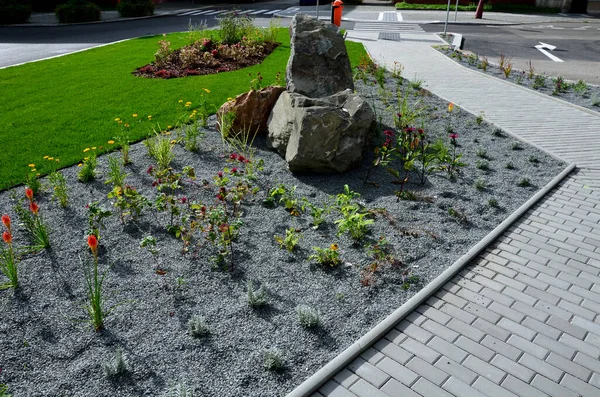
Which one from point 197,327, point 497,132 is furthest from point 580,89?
point 197,327

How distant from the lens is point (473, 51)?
17.9m

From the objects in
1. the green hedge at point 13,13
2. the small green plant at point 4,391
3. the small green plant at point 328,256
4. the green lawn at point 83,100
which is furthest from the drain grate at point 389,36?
the small green plant at point 4,391

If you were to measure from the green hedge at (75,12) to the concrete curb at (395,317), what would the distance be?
2600 cm

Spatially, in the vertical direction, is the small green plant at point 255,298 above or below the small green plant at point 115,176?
below

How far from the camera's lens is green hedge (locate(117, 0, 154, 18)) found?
2789cm

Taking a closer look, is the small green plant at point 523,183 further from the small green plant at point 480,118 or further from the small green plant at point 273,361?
the small green plant at point 273,361

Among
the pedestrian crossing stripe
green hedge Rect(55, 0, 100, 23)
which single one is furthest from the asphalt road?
green hedge Rect(55, 0, 100, 23)

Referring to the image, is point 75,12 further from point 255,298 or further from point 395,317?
point 395,317

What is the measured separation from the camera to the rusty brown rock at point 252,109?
26.7ft

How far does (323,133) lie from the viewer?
22.2 ft

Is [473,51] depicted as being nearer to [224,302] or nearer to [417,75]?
[417,75]

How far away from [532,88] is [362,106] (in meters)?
6.98

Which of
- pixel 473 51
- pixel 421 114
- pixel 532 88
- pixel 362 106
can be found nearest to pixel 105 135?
pixel 362 106

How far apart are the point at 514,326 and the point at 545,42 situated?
19471mm
